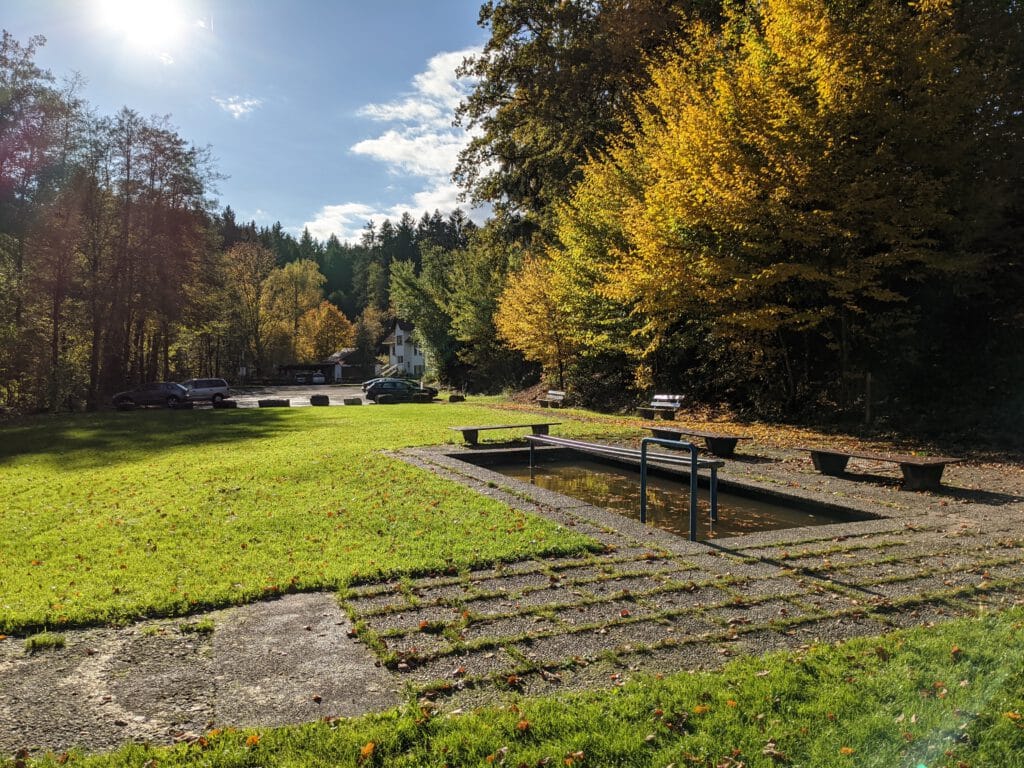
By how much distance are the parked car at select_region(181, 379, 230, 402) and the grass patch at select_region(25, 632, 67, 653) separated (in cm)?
3659

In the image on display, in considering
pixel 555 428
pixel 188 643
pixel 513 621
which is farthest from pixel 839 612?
pixel 555 428

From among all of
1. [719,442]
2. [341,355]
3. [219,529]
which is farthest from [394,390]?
[341,355]

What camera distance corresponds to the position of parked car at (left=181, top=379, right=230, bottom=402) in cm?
3884

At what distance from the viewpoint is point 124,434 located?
2091cm

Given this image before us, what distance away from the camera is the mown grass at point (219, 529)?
18.2 feet

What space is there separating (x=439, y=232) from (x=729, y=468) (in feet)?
398

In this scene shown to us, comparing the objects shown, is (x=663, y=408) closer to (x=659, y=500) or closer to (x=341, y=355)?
(x=659, y=500)

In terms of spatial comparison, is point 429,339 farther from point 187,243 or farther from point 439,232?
point 439,232

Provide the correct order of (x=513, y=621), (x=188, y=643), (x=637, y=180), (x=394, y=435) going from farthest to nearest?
(x=637, y=180) → (x=394, y=435) → (x=513, y=621) → (x=188, y=643)

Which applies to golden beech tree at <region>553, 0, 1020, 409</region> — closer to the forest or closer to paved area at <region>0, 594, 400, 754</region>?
the forest

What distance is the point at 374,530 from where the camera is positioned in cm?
759

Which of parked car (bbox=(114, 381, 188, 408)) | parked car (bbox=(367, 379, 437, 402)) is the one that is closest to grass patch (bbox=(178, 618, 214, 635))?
parked car (bbox=(114, 381, 188, 408))

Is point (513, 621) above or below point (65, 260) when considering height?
below

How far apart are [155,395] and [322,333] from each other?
56.7 metres
